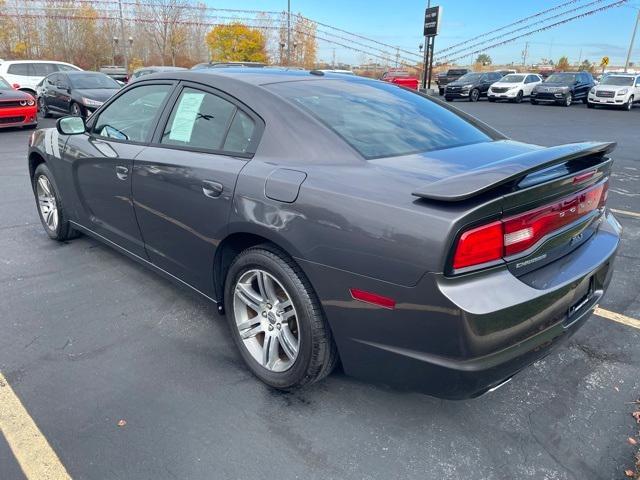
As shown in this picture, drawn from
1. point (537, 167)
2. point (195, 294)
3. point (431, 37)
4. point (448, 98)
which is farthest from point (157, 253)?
point (431, 37)

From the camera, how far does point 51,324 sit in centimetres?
313

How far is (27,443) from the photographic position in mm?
2148

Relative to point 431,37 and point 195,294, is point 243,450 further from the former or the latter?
point 431,37

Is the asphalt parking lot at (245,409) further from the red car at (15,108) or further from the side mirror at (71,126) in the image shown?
the red car at (15,108)

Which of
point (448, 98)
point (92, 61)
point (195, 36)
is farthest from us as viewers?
point (195, 36)

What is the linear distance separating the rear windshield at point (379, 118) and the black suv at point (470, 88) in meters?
26.4

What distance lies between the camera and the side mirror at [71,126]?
3757 millimetres

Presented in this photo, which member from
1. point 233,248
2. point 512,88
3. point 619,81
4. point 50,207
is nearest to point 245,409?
point 233,248

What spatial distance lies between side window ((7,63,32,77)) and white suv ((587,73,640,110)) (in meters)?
24.0

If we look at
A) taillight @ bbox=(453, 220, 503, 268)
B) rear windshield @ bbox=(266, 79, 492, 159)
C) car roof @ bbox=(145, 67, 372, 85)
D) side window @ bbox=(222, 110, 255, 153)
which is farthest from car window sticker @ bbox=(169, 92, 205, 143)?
taillight @ bbox=(453, 220, 503, 268)

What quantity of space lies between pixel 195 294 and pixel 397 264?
158 cm

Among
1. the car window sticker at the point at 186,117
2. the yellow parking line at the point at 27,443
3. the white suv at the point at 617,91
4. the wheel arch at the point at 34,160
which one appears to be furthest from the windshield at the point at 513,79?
the yellow parking line at the point at 27,443

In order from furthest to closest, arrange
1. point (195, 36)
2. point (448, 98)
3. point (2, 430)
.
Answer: point (195, 36), point (448, 98), point (2, 430)

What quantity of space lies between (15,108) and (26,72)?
6319 millimetres
